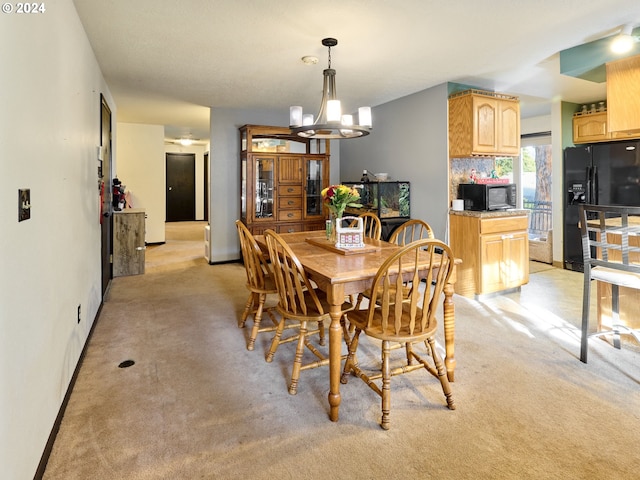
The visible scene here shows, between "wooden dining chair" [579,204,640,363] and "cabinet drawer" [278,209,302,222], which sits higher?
"cabinet drawer" [278,209,302,222]

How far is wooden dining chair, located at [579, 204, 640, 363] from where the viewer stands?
2.31 m

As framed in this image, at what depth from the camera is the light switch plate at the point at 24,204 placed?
1.41m

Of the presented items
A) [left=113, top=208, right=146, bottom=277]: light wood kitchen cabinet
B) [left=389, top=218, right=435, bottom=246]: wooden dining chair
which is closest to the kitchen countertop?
[left=389, top=218, right=435, bottom=246]: wooden dining chair

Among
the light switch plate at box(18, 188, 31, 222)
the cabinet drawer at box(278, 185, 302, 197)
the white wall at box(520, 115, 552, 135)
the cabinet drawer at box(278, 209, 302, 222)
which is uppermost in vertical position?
the white wall at box(520, 115, 552, 135)

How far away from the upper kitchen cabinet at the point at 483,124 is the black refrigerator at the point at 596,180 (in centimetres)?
136

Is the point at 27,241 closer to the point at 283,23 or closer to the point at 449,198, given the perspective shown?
the point at 283,23

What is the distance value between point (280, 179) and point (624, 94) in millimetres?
4044

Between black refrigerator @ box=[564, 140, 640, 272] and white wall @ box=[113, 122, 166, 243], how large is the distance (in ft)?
22.6

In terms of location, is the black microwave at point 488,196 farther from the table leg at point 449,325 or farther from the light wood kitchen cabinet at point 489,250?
the table leg at point 449,325

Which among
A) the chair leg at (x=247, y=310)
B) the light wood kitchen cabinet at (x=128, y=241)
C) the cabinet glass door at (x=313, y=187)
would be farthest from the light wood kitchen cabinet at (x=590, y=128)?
the light wood kitchen cabinet at (x=128, y=241)

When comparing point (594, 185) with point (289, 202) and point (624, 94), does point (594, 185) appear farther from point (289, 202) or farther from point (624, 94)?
point (289, 202)

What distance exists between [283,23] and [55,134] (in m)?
1.71

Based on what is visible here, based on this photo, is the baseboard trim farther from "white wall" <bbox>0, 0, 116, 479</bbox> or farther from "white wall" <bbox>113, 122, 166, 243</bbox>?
"white wall" <bbox>113, 122, 166, 243</bbox>

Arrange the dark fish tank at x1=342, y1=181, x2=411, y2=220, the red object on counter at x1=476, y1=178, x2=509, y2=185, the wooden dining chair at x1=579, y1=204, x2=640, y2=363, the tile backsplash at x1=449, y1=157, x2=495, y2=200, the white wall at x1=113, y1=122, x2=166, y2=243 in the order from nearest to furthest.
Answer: the wooden dining chair at x1=579, y1=204, x2=640, y2=363 → the red object on counter at x1=476, y1=178, x2=509, y2=185 → the tile backsplash at x1=449, y1=157, x2=495, y2=200 → the dark fish tank at x1=342, y1=181, x2=411, y2=220 → the white wall at x1=113, y1=122, x2=166, y2=243
